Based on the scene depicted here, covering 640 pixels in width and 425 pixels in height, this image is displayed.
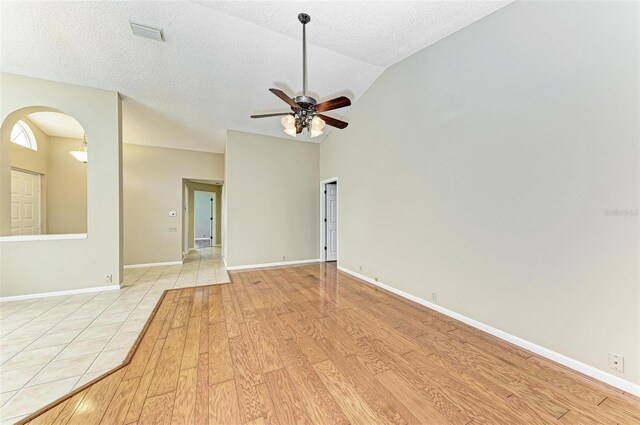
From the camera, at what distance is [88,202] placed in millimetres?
3830

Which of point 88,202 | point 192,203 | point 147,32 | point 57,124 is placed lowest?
point 88,202

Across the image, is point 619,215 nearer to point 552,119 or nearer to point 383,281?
point 552,119

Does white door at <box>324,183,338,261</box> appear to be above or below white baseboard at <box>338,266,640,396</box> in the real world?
above

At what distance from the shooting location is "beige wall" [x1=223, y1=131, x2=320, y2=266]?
17.8 ft

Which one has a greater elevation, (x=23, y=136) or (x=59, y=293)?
(x=23, y=136)

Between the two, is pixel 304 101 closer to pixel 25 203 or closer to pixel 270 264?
pixel 270 264

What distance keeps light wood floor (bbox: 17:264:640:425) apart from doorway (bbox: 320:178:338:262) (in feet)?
10.9

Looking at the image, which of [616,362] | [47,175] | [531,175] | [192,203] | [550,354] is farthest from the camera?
[192,203]

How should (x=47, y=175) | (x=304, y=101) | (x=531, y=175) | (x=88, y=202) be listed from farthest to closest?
(x=47, y=175) → (x=88, y=202) → (x=304, y=101) → (x=531, y=175)

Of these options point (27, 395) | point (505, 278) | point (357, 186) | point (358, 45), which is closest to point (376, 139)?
point (357, 186)

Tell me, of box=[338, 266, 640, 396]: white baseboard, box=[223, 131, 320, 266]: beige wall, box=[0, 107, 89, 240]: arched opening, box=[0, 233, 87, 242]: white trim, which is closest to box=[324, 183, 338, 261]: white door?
box=[223, 131, 320, 266]: beige wall

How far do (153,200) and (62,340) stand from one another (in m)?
4.25

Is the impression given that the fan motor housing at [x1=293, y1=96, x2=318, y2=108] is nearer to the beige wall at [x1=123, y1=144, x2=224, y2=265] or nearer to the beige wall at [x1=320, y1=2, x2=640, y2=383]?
the beige wall at [x1=320, y1=2, x2=640, y2=383]

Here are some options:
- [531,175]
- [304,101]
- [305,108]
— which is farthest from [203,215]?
[531,175]
